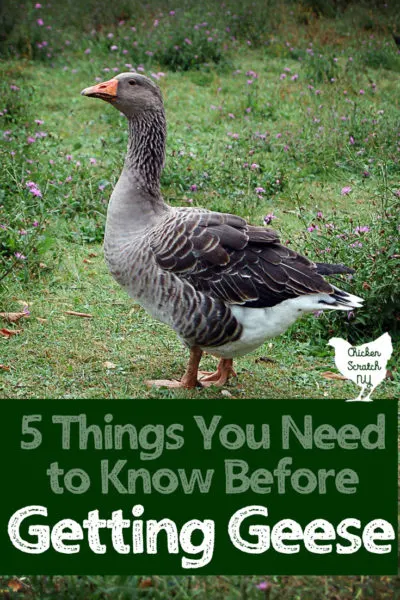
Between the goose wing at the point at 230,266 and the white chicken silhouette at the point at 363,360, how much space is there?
684mm

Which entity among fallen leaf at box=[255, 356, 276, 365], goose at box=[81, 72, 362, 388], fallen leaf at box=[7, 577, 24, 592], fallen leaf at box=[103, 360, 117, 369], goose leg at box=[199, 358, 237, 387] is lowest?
fallen leaf at box=[255, 356, 276, 365]

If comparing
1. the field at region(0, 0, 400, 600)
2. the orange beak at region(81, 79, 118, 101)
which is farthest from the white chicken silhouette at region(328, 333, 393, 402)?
the orange beak at region(81, 79, 118, 101)

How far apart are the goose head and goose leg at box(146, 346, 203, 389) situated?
1561 millimetres

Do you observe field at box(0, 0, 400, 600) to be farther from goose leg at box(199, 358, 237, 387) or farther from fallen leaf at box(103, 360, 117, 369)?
goose leg at box(199, 358, 237, 387)

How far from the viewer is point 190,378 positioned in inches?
192

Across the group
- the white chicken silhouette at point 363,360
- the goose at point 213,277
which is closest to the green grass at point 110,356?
the goose at point 213,277

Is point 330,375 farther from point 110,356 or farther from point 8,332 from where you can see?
point 8,332

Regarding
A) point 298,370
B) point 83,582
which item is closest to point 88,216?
point 298,370

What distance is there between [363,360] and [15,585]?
6.17 ft

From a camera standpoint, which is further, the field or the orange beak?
the field

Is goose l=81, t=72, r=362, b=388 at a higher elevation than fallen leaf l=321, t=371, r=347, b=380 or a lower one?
higher

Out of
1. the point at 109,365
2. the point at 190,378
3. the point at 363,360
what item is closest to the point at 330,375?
the point at 190,378

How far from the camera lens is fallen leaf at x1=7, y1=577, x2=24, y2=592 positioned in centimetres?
333

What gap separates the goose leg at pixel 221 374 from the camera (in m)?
5.00
